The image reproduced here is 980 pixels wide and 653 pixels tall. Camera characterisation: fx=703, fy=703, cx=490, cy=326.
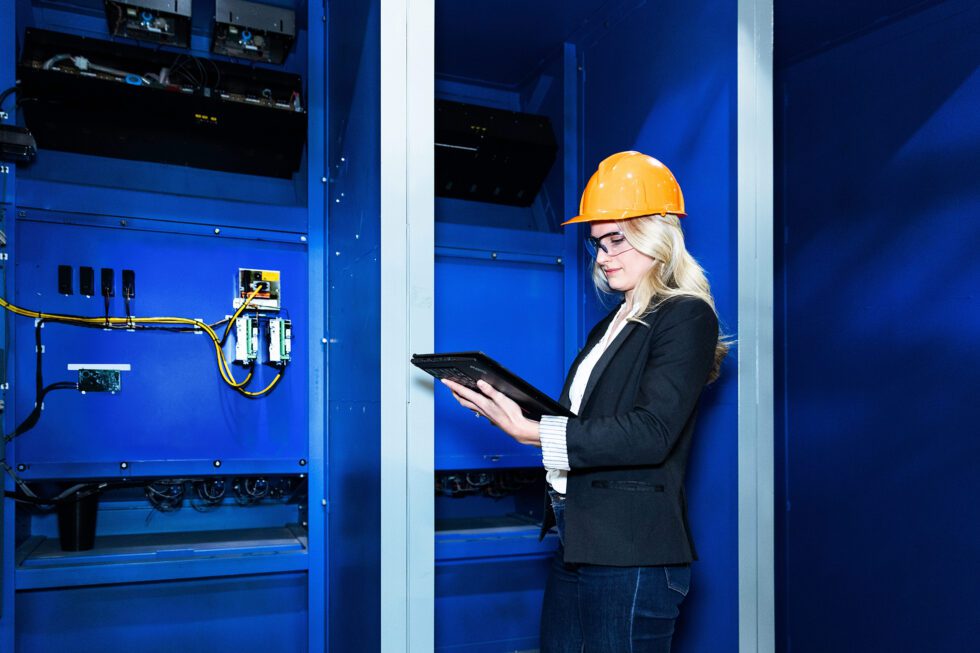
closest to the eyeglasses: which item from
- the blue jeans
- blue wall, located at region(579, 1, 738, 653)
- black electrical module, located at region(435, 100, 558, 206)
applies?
blue wall, located at region(579, 1, 738, 653)

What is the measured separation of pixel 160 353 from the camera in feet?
7.78

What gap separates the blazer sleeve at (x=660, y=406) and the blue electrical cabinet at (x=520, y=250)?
2.28ft

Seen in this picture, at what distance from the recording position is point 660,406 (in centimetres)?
135

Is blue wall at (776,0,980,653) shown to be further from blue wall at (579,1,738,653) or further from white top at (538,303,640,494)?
white top at (538,303,640,494)

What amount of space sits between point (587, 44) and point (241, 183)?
1390mm

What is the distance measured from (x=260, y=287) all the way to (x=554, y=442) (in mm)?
1465

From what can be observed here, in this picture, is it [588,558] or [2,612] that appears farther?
[2,612]

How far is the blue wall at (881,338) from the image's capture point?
235 centimetres

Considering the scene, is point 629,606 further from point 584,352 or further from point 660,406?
point 584,352

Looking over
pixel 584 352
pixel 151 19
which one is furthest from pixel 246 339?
pixel 584 352

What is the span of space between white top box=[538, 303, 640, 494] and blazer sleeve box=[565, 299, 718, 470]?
0.02 metres

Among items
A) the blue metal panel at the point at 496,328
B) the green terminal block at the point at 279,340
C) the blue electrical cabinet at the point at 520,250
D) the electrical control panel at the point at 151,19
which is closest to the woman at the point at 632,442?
the blue electrical cabinet at the point at 520,250

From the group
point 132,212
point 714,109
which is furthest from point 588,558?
point 132,212

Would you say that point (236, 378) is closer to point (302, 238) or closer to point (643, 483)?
point (302, 238)
